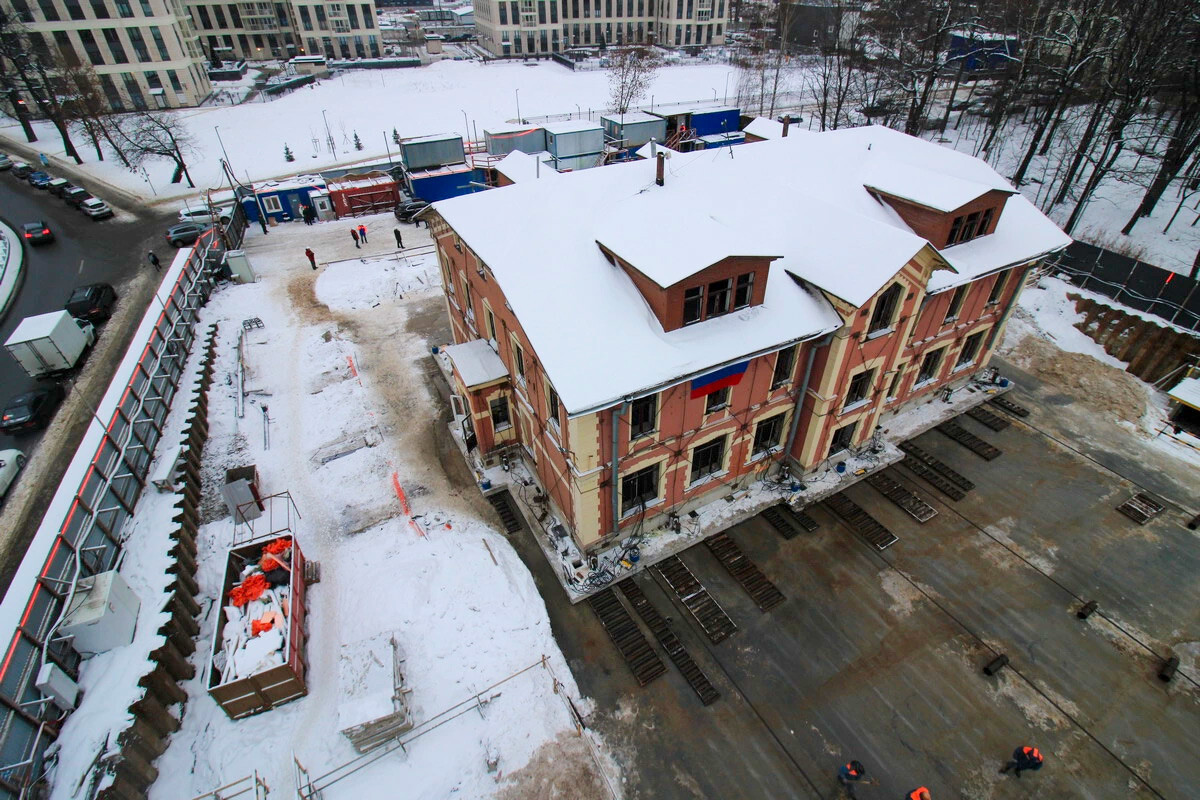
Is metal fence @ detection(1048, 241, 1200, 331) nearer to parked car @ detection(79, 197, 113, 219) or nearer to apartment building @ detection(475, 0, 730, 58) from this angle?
parked car @ detection(79, 197, 113, 219)

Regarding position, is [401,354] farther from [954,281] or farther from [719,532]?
[954,281]

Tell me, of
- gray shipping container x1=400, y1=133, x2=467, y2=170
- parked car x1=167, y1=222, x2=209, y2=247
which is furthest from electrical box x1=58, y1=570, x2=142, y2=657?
gray shipping container x1=400, y1=133, x2=467, y2=170

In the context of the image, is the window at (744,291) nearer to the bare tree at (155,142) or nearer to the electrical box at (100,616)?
the electrical box at (100,616)

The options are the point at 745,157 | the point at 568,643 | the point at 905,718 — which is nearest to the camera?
the point at 905,718

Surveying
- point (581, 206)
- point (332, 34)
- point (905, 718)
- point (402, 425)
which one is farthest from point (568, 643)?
point (332, 34)

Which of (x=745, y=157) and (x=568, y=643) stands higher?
(x=745, y=157)

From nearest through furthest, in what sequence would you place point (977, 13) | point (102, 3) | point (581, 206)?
1. point (581, 206)
2. point (977, 13)
3. point (102, 3)
